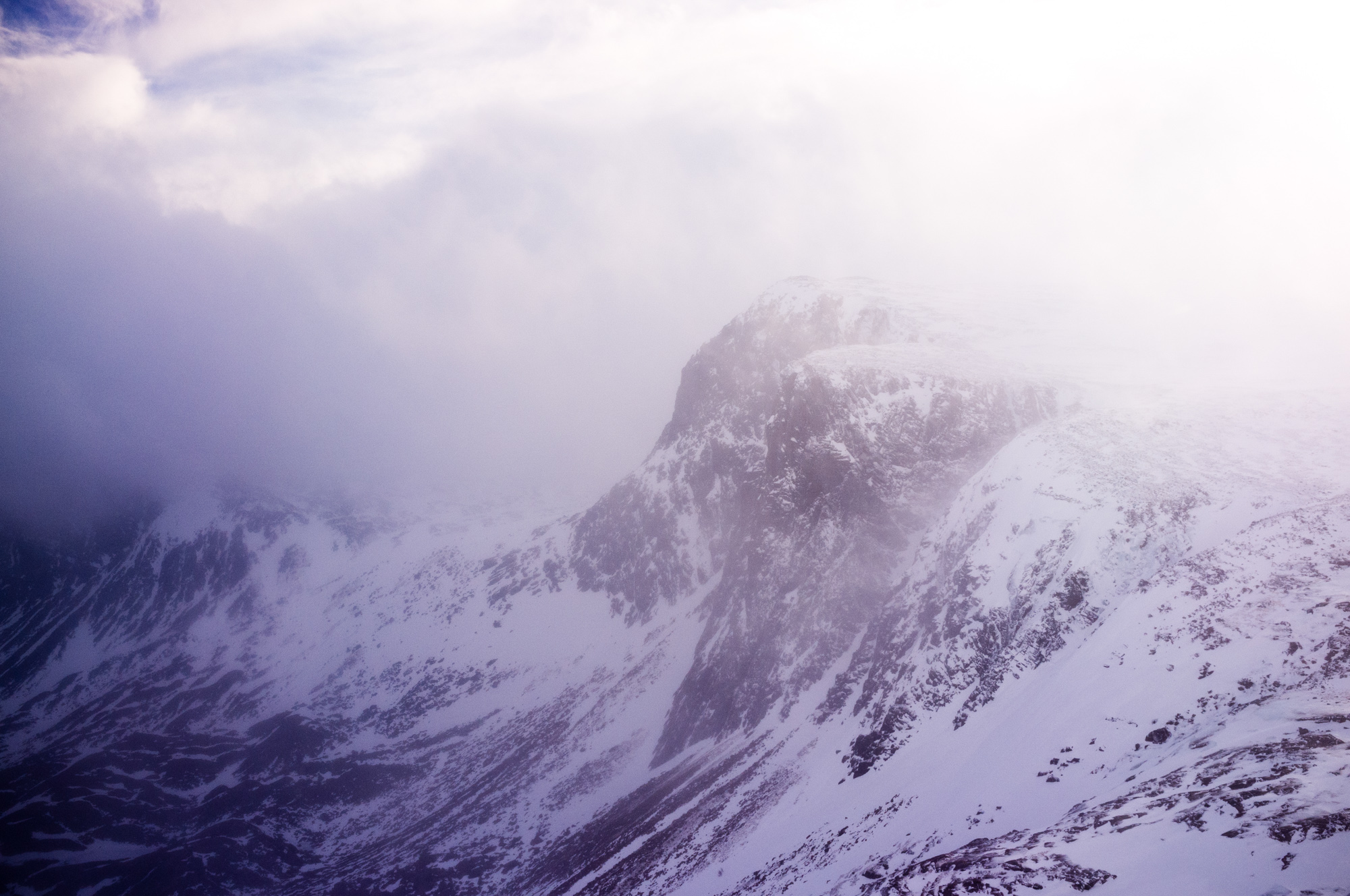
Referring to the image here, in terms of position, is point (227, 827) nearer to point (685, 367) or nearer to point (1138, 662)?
point (685, 367)

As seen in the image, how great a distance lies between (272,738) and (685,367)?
286 feet

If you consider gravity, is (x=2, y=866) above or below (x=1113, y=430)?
below

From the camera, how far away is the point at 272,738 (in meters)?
102

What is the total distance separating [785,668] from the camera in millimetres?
66562

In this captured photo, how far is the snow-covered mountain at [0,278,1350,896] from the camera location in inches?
1054

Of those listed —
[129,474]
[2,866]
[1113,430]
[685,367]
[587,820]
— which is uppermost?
[129,474]

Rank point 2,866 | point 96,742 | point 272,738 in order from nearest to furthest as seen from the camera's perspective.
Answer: point 2,866 → point 272,738 → point 96,742

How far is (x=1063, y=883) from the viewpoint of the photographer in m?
18.9

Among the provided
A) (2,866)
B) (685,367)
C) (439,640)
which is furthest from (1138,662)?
(2,866)

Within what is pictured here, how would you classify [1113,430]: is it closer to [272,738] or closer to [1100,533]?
[1100,533]

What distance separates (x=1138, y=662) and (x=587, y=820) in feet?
180

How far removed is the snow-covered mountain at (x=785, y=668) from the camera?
2677cm

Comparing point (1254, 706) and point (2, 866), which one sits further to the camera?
point (2, 866)

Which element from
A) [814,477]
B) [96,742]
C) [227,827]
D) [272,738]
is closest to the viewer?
[814,477]
